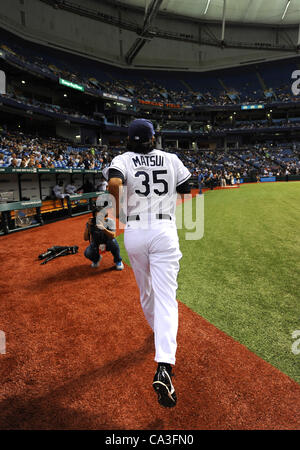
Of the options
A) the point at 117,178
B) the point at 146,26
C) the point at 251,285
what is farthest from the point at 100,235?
the point at 146,26

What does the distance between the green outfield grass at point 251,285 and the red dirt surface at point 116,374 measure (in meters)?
0.23

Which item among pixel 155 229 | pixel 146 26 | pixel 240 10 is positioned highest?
pixel 240 10

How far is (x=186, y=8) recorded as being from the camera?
42.6 m

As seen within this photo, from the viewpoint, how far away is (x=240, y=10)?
43.7 meters

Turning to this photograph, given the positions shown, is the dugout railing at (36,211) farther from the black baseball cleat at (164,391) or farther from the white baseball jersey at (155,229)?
the black baseball cleat at (164,391)

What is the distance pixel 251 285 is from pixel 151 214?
8.94ft

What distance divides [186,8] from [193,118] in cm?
1814

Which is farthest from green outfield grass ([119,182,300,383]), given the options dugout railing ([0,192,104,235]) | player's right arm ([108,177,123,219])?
dugout railing ([0,192,104,235])

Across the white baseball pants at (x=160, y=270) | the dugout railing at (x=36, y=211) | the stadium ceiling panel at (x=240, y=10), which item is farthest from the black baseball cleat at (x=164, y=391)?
the stadium ceiling panel at (x=240, y=10)

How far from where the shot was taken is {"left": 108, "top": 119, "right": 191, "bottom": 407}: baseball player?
2006 millimetres

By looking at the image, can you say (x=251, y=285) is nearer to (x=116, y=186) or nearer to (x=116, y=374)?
(x=116, y=374)

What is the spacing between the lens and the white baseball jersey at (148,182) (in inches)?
87.3

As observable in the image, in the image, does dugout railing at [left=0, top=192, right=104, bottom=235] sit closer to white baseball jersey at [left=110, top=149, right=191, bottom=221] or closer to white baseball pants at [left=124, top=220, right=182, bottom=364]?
white baseball jersey at [left=110, top=149, right=191, bottom=221]

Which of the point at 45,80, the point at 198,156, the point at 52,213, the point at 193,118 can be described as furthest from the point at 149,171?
the point at 193,118
